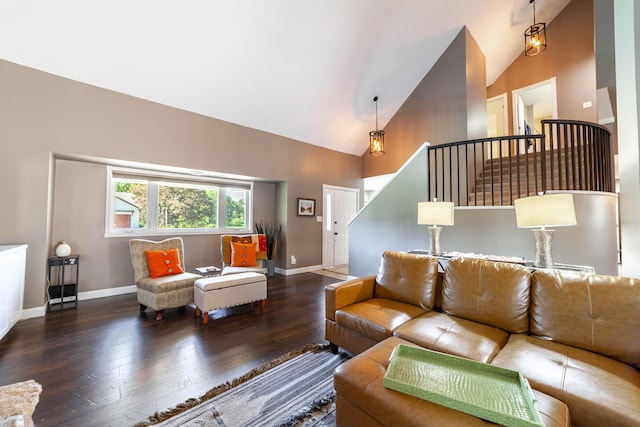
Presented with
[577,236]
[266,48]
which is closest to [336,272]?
[577,236]

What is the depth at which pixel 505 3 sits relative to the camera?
5.14 meters

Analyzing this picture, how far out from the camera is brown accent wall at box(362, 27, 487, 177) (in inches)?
206

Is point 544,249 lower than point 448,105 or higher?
lower

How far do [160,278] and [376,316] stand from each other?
2.90 meters

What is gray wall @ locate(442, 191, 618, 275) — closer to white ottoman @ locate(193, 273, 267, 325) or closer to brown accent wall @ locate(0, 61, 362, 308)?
white ottoman @ locate(193, 273, 267, 325)

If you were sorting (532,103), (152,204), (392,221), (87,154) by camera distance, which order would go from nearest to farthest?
1. (87,154)
2. (392,221)
3. (152,204)
4. (532,103)

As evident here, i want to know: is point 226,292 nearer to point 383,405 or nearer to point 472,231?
point 383,405

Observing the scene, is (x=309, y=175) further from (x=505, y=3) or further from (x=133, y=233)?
(x=505, y=3)

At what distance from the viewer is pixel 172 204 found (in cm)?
495

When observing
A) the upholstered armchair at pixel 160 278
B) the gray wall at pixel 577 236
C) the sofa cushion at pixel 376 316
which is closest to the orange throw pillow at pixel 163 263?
the upholstered armchair at pixel 160 278

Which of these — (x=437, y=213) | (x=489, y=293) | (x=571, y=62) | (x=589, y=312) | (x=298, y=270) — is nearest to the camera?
(x=589, y=312)

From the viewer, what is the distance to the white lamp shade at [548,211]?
6.47ft

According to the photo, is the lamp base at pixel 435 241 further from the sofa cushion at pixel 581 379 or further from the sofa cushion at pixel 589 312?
the sofa cushion at pixel 581 379

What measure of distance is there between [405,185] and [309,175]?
8.48 ft
